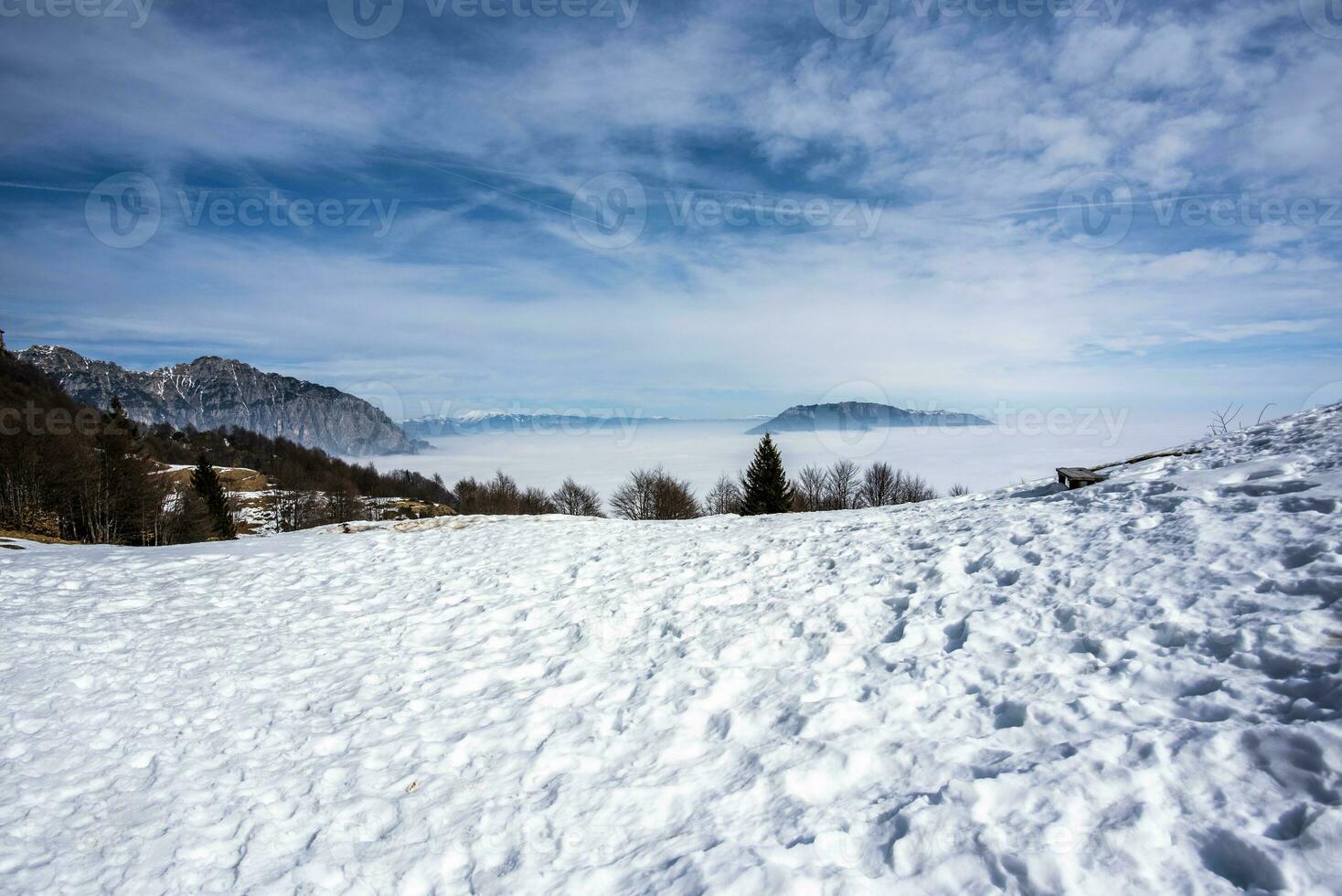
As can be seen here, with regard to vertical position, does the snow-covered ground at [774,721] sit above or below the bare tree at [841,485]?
above

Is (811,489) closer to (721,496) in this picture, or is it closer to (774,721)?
(721,496)

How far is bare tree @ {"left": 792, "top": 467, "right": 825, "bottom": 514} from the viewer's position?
224 ft

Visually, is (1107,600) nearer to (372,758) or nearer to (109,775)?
(372,758)

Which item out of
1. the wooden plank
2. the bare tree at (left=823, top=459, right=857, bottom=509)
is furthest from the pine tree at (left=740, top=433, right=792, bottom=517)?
the wooden plank

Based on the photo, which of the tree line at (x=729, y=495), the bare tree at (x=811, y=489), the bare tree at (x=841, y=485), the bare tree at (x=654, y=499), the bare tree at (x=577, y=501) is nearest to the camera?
the bare tree at (x=654, y=499)

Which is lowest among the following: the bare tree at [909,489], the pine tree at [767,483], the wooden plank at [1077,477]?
the bare tree at [909,489]

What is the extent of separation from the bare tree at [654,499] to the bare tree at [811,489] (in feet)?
44.3

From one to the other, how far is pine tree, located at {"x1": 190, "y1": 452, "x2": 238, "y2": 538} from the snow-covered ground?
6020cm

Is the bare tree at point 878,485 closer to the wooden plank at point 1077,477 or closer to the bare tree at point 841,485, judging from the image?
the bare tree at point 841,485

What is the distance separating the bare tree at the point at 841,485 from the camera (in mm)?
68781

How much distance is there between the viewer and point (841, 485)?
70.9 meters

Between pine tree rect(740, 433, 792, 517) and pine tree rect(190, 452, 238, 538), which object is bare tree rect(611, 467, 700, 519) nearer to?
pine tree rect(740, 433, 792, 517)

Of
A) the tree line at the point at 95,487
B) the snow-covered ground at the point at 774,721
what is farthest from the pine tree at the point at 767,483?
the tree line at the point at 95,487

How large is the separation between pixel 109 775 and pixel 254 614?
4844 millimetres
